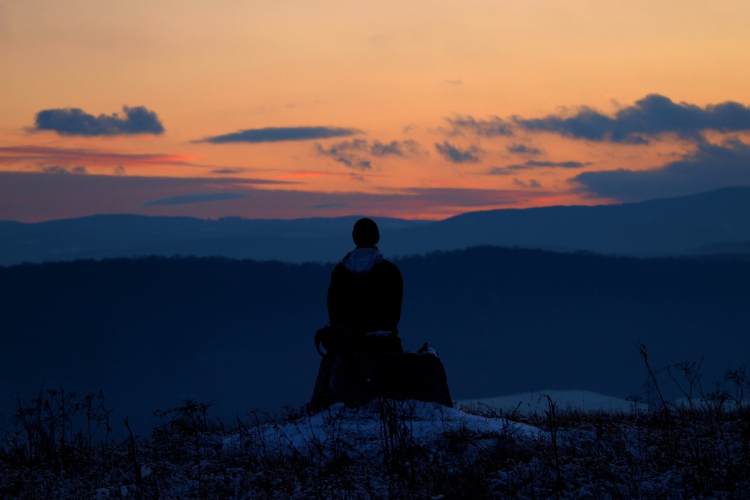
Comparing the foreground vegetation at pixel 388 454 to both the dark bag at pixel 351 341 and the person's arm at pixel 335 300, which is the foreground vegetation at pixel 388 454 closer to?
the dark bag at pixel 351 341

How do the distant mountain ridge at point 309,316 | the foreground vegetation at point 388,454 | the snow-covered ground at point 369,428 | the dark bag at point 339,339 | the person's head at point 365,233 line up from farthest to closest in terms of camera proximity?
the distant mountain ridge at point 309,316, the person's head at point 365,233, the dark bag at point 339,339, the snow-covered ground at point 369,428, the foreground vegetation at point 388,454

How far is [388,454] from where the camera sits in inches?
273

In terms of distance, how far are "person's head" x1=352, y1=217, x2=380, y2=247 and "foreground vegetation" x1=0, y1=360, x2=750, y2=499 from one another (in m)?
2.29

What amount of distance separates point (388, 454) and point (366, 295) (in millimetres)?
2965

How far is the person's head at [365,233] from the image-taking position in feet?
32.5

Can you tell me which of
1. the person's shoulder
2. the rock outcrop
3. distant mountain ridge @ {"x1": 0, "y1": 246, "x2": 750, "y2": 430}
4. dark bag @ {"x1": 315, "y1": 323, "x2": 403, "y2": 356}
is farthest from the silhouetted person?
distant mountain ridge @ {"x1": 0, "y1": 246, "x2": 750, "y2": 430}

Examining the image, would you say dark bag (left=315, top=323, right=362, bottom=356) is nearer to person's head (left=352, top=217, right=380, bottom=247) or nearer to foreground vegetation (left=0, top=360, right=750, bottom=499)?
foreground vegetation (left=0, top=360, right=750, bottom=499)

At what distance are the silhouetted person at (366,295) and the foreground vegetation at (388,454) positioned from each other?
122 centimetres

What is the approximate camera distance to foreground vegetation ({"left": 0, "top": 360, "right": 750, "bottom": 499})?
5.89m

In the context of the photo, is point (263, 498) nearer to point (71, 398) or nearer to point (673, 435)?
point (71, 398)

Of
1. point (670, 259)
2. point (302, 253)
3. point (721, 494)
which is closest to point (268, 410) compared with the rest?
point (721, 494)

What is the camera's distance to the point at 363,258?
9.80 metres

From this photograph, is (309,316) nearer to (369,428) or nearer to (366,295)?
(366,295)

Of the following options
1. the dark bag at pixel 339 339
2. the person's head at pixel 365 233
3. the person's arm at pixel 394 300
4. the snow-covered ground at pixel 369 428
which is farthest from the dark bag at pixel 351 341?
the person's head at pixel 365 233
